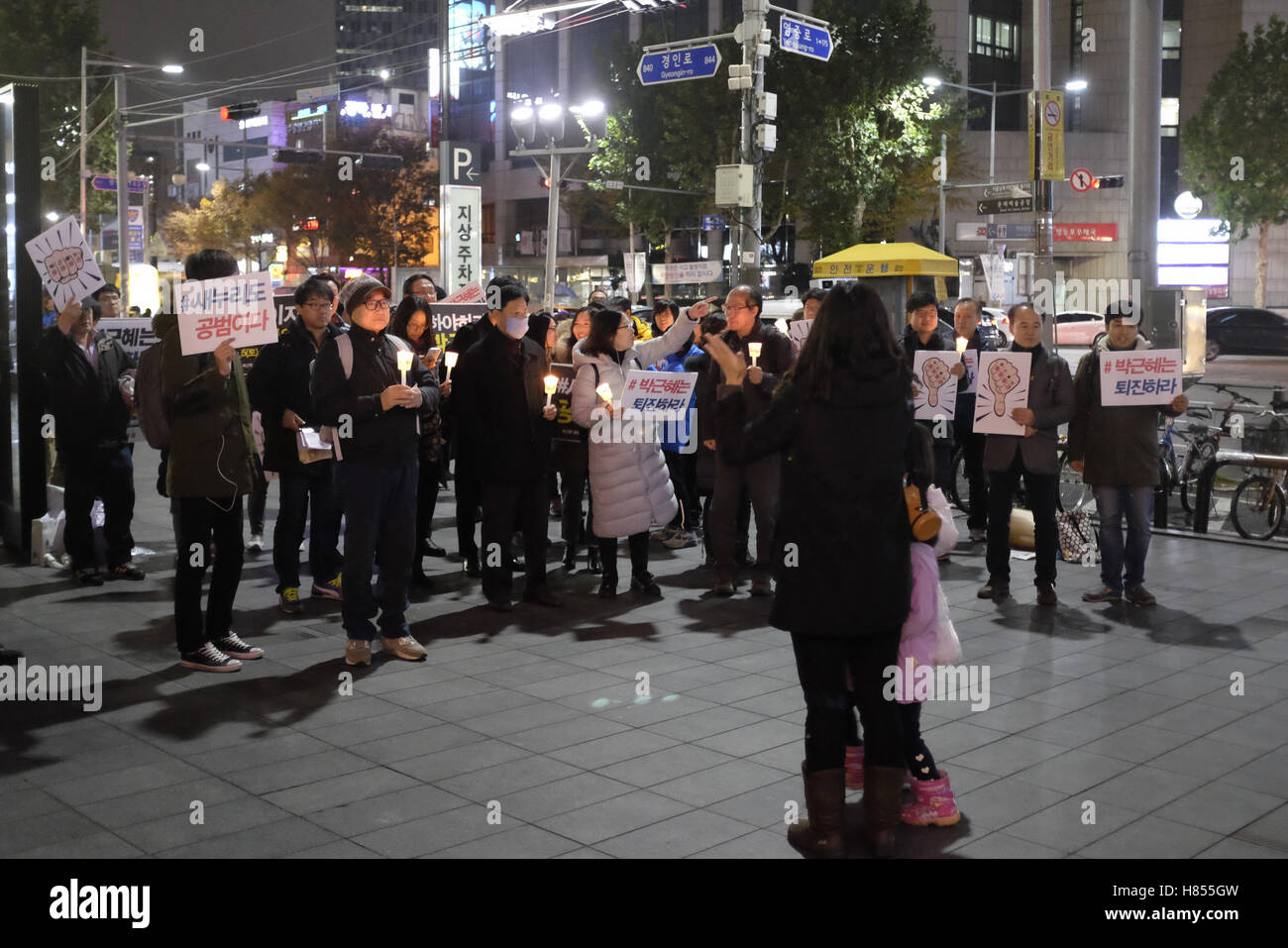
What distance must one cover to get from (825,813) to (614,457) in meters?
4.65

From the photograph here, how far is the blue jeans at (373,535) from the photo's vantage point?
7.29 m

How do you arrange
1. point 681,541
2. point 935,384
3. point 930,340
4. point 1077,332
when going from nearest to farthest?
point 935,384, point 930,340, point 681,541, point 1077,332

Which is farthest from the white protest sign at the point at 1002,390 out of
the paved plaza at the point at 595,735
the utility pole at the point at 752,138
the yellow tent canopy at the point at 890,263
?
the yellow tent canopy at the point at 890,263

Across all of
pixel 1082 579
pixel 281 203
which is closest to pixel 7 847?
pixel 1082 579

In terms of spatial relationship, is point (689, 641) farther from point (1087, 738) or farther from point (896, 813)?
point (896, 813)

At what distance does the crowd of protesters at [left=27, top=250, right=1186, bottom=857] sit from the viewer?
4668 millimetres

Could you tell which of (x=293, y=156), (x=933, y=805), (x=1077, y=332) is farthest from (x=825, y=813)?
(x=1077, y=332)

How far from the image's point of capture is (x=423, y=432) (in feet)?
28.8

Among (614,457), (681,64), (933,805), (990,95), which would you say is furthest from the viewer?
(990,95)

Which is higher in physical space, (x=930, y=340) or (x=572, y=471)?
(x=930, y=340)

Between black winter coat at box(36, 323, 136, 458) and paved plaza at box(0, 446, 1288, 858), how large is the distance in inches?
45.3

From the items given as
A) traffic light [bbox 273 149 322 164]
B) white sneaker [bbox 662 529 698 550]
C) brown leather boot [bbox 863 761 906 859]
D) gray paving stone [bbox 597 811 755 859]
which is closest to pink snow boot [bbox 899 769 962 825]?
brown leather boot [bbox 863 761 906 859]

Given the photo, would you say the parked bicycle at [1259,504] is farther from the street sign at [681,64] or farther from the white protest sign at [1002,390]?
the street sign at [681,64]

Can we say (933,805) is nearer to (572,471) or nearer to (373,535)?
(373,535)
